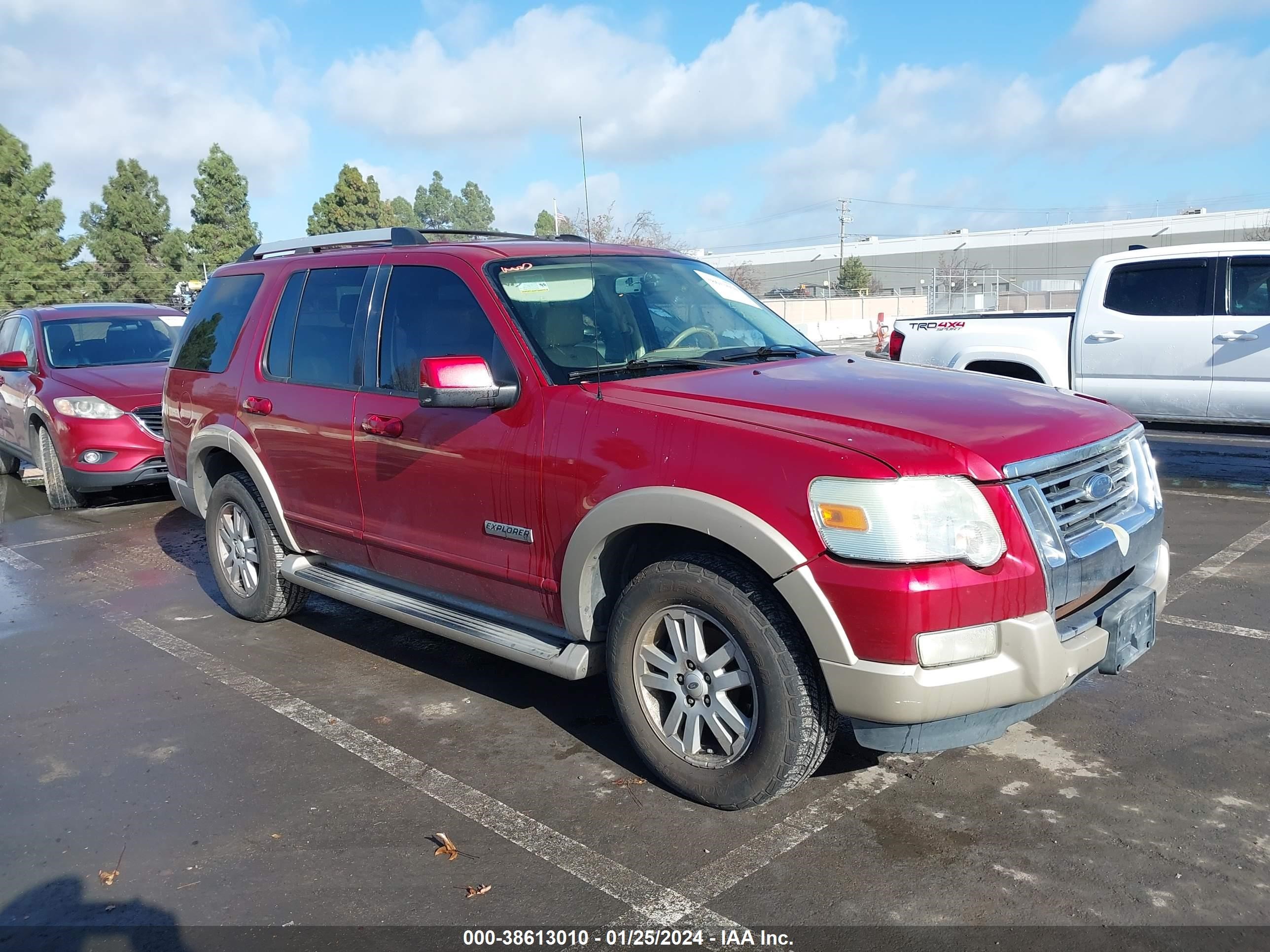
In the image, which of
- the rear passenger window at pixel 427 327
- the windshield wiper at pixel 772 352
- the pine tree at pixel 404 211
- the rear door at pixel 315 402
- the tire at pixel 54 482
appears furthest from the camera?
the pine tree at pixel 404 211

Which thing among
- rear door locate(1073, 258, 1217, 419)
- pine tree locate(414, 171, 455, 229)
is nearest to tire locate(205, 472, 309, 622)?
rear door locate(1073, 258, 1217, 419)

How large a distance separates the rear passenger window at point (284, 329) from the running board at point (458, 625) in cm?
103

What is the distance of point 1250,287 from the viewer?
857cm

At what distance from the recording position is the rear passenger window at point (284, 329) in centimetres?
536

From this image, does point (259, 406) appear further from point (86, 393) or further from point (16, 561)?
point (86, 393)

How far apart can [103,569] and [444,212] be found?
297 ft

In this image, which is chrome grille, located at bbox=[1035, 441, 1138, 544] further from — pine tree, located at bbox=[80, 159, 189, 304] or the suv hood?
pine tree, located at bbox=[80, 159, 189, 304]

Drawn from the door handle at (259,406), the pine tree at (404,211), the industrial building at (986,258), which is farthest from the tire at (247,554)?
the pine tree at (404,211)

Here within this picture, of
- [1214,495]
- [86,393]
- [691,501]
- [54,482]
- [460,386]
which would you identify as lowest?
[1214,495]

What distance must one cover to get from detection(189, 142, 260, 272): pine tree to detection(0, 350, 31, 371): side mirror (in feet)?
125

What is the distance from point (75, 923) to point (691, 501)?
228cm

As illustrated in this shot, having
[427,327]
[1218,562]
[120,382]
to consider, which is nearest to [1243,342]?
[1218,562]

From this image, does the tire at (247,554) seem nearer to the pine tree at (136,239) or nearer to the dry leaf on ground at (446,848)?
the dry leaf on ground at (446,848)

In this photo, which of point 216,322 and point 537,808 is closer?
point 537,808
